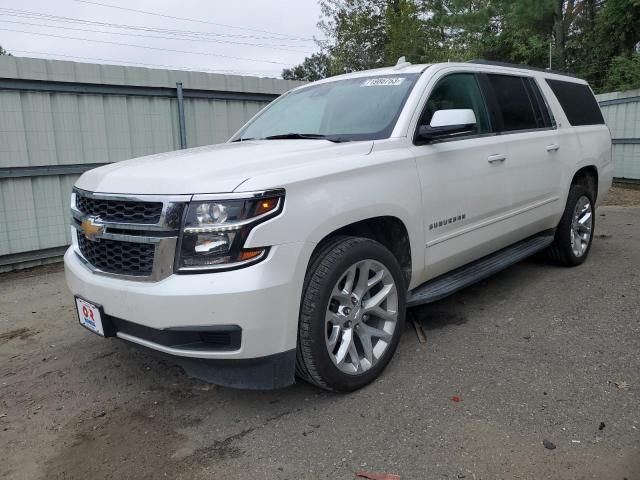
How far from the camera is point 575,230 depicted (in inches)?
216

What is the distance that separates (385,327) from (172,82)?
5.60m

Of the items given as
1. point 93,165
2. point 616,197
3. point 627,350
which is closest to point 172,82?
point 93,165

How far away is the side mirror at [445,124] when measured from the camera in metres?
3.38

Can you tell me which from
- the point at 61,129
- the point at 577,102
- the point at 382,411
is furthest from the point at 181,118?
the point at 382,411

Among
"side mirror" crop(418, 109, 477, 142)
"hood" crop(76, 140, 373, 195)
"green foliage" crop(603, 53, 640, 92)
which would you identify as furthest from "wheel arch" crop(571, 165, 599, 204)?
"green foliage" crop(603, 53, 640, 92)

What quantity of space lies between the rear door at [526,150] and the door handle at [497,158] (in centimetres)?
6

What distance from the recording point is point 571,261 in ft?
17.9

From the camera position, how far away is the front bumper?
249cm

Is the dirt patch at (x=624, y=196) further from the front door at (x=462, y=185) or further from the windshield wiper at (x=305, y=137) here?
the windshield wiper at (x=305, y=137)

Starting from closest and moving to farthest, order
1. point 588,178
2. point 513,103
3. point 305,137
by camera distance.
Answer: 1. point 305,137
2. point 513,103
3. point 588,178

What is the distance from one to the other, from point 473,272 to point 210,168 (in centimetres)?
221

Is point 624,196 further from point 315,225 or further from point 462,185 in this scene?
point 315,225

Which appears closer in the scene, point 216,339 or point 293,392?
point 216,339

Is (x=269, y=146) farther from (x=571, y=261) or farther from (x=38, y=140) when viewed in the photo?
(x=38, y=140)
